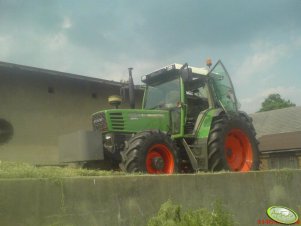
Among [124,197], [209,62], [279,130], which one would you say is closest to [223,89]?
[209,62]

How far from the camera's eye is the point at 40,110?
1296cm

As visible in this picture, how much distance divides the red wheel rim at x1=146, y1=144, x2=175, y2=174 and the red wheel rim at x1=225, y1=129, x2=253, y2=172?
1.81 m

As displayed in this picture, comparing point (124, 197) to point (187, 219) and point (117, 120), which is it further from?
point (117, 120)

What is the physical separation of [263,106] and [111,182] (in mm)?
62540

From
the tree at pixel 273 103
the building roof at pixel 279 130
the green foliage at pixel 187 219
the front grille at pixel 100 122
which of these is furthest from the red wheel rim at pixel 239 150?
the tree at pixel 273 103

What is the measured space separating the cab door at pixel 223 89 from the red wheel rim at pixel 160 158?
2360 millimetres

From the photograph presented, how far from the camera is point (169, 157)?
26.2 ft

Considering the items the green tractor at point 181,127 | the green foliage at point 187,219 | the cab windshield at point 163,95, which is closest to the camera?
the green foliage at point 187,219

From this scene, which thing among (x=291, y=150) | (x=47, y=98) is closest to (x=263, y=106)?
(x=291, y=150)

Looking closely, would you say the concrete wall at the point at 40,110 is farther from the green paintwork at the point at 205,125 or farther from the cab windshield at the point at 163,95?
the green paintwork at the point at 205,125

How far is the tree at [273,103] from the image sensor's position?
63.6m

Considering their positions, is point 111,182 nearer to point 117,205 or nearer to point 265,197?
point 117,205

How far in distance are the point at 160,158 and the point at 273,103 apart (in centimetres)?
5965

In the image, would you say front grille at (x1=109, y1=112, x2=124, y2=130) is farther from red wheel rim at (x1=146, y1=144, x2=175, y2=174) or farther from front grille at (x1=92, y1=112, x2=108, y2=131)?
red wheel rim at (x1=146, y1=144, x2=175, y2=174)
